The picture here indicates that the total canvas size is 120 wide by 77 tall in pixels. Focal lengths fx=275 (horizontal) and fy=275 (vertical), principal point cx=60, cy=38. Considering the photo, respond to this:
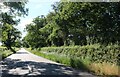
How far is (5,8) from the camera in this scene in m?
31.6

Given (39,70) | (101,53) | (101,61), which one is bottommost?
(39,70)

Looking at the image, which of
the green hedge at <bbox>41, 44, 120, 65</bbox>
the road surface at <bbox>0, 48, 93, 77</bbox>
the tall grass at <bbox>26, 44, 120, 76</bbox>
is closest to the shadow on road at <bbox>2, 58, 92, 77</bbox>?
the road surface at <bbox>0, 48, 93, 77</bbox>

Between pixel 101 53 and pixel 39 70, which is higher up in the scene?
pixel 101 53

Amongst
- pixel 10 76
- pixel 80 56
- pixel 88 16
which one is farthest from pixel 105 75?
pixel 80 56

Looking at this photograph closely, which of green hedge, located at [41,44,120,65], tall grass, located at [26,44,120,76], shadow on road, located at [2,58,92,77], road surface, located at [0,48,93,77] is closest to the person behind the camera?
tall grass, located at [26,44,120,76]

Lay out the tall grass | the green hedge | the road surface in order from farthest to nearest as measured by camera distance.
A: the road surface → the green hedge → the tall grass

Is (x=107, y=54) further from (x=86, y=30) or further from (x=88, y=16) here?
(x=88, y=16)

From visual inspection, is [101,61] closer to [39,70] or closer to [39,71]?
[39,71]

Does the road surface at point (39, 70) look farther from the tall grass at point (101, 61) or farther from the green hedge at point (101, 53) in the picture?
the green hedge at point (101, 53)

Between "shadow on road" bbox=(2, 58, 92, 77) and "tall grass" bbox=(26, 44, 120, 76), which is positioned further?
"shadow on road" bbox=(2, 58, 92, 77)

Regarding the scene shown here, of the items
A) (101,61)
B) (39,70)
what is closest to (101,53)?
(101,61)

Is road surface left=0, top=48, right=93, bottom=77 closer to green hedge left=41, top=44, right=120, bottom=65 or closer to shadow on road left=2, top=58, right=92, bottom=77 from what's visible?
shadow on road left=2, top=58, right=92, bottom=77

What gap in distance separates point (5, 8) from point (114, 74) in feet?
58.7

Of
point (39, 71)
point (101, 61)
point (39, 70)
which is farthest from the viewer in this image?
point (39, 70)
